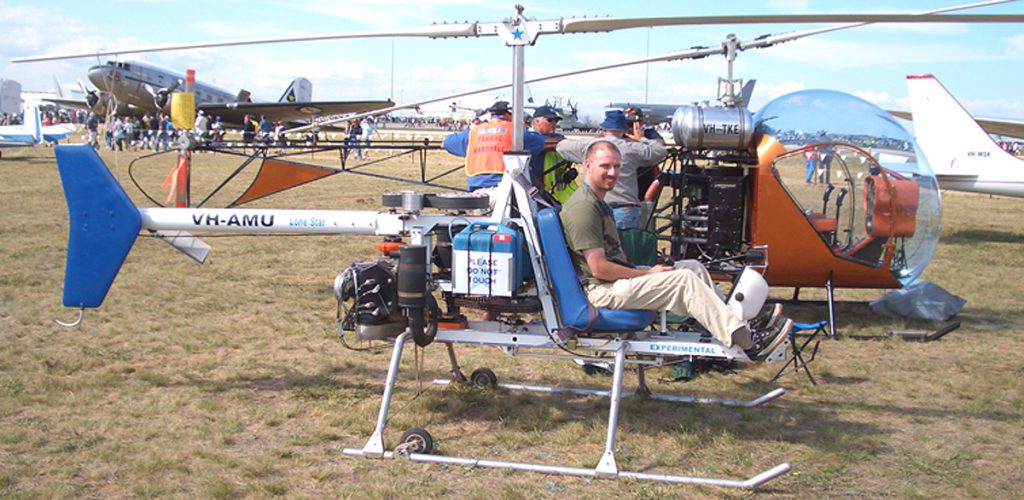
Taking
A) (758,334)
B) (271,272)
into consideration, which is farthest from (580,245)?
(271,272)

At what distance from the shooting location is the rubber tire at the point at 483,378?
5.18 meters

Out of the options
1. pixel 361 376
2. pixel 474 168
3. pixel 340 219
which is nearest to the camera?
pixel 340 219

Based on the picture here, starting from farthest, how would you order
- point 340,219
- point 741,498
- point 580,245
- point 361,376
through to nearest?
point 361,376
point 340,219
point 580,245
point 741,498

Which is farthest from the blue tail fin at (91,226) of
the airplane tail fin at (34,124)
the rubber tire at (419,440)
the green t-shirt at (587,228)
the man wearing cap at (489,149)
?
the airplane tail fin at (34,124)

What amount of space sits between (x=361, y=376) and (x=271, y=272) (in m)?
3.92

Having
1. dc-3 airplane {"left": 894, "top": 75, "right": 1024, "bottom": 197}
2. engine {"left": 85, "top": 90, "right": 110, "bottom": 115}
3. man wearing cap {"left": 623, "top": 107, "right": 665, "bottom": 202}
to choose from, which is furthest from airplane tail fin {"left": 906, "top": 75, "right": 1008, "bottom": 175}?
engine {"left": 85, "top": 90, "right": 110, "bottom": 115}

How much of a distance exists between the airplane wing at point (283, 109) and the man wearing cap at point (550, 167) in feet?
85.1

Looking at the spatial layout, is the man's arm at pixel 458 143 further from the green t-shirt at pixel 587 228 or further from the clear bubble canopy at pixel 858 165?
the green t-shirt at pixel 587 228

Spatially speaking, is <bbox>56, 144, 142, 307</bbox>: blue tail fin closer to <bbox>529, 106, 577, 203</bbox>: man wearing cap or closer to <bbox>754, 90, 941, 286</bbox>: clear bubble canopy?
<bbox>529, 106, 577, 203</bbox>: man wearing cap

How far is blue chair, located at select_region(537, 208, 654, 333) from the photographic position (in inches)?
160

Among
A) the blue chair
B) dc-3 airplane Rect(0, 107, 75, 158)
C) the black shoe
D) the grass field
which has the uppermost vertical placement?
dc-3 airplane Rect(0, 107, 75, 158)

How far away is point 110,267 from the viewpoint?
4.77 m

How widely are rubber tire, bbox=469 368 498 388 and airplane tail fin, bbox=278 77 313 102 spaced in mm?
39382

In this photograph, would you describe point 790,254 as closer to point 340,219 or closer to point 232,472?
point 340,219
